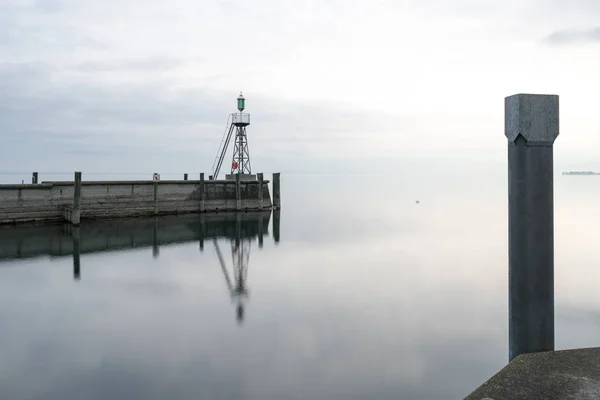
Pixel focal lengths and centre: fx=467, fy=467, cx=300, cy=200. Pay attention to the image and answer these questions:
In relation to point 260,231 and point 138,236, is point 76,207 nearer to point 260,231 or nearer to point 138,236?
point 138,236

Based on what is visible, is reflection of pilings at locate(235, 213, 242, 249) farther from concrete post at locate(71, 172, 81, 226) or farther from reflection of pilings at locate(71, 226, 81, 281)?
concrete post at locate(71, 172, 81, 226)

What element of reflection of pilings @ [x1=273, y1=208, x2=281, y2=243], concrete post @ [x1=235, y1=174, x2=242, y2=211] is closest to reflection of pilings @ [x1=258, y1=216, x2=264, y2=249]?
reflection of pilings @ [x1=273, y1=208, x2=281, y2=243]

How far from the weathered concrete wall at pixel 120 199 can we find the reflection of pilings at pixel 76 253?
269 cm

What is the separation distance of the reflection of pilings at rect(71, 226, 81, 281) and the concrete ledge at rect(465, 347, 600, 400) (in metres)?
17.6

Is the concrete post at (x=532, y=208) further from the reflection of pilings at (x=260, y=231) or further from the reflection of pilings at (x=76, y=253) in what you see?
the reflection of pilings at (x=260, y=231)

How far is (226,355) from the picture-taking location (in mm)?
10648

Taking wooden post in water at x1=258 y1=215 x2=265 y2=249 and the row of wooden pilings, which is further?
the row of wooden pilings

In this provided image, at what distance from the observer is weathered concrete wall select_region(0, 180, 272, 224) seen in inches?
1124

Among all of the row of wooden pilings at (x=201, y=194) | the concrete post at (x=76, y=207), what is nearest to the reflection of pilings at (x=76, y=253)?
the concrete post at (x=76, y=207)

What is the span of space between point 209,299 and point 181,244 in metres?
11.5

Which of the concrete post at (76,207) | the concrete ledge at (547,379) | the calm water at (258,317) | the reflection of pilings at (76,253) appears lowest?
the calm water at (258,317)

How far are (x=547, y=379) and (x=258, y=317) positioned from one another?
9691 millimetres

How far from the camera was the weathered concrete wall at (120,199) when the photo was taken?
28.5 m

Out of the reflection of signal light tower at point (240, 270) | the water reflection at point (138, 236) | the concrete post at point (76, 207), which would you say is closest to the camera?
the reflection of signal light tower at point (240, 270)
